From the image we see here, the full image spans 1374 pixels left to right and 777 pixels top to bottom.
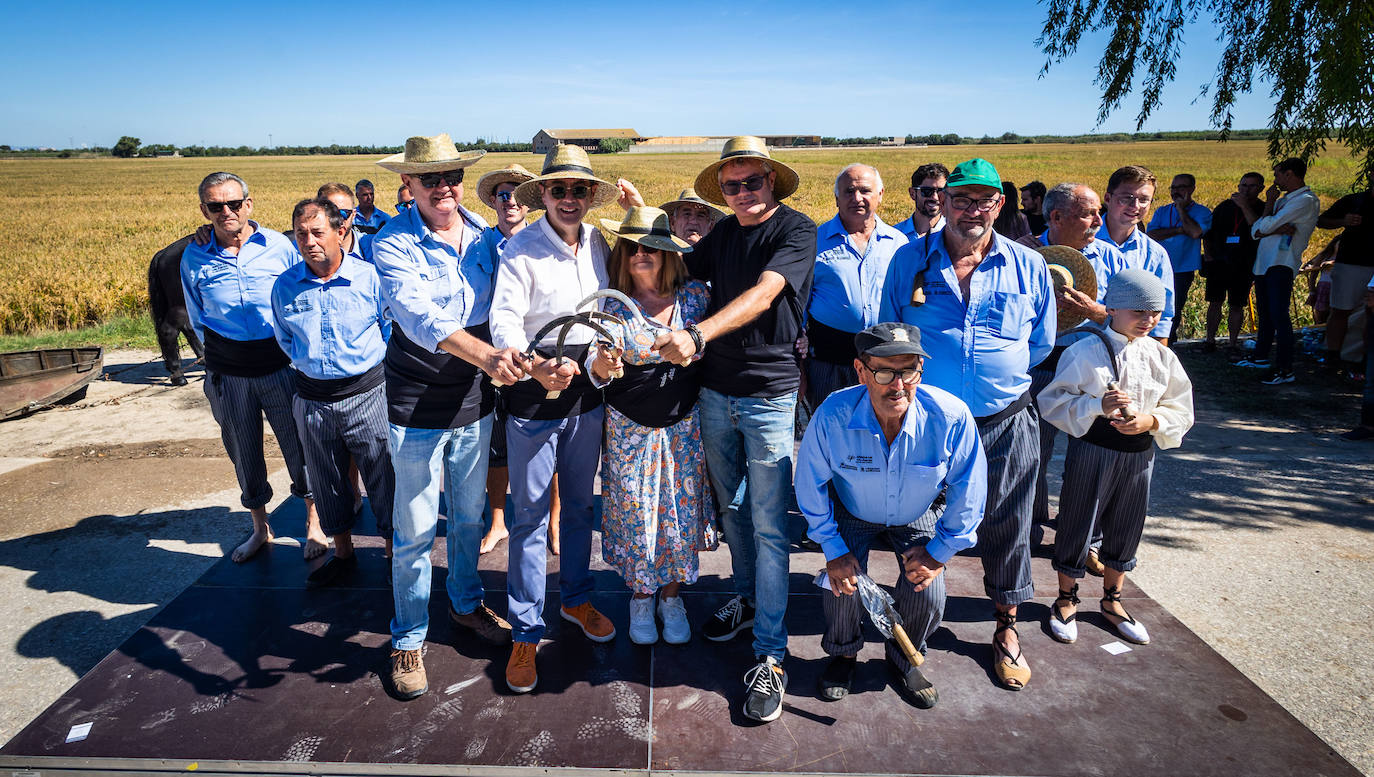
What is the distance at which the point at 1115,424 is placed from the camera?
3371 millimetres

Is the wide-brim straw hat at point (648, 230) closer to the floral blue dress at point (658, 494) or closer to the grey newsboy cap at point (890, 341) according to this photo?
the floral blue dress at point (658, 494)

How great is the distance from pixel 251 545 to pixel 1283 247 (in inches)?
394

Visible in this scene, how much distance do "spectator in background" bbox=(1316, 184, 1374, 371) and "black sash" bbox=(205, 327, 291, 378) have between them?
958 cm

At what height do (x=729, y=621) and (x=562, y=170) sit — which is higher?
(x=562, y=170)

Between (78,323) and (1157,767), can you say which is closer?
(1157,767)

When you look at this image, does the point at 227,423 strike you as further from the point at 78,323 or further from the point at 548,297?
the point at 78,323

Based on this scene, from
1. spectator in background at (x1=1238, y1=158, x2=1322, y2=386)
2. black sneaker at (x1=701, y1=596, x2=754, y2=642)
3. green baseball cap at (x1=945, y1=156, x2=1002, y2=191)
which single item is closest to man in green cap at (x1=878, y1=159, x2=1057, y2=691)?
green baseball cap at (x1=945, y1=156, x2=1002, y2=191)

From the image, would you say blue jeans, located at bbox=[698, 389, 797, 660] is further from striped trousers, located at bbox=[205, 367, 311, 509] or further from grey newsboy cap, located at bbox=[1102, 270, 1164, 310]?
striped trousers, located at bbox=[205, 367, 311, 509]

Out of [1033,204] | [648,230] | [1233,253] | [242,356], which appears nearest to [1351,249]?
[1233,253]

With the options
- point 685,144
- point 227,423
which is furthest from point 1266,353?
point 685,144

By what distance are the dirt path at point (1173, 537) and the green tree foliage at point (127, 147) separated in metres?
135

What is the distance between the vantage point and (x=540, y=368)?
3.01m

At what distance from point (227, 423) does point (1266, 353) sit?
33.9ft

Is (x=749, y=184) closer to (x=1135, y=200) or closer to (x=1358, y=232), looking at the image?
(x=1135, y=200)
